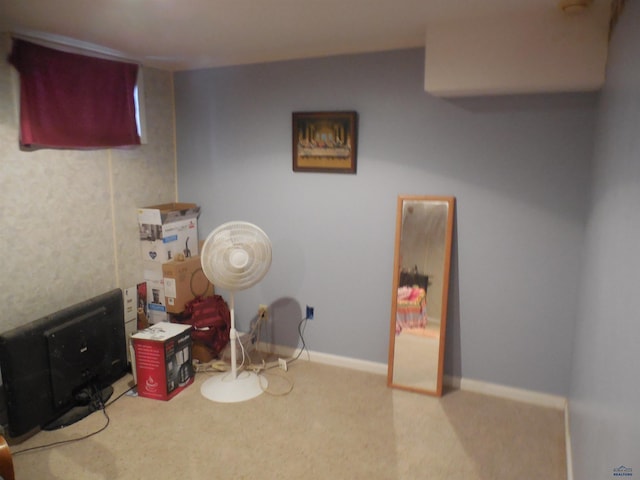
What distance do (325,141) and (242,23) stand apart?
0.96 metres

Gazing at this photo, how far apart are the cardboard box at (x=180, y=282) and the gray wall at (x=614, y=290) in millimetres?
2604

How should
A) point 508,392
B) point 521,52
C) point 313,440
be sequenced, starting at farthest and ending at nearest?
point 508,392, point 313,440, point 521,52

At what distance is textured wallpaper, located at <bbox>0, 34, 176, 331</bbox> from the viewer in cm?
245

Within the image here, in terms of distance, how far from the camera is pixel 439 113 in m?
2.76

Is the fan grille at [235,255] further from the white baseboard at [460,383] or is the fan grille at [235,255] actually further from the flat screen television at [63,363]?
the white baseboard at [460,383]

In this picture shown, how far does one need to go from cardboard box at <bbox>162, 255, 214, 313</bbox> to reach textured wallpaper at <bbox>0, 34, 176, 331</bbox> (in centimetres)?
26

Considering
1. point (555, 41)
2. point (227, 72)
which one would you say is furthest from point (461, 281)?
point (227, 72)

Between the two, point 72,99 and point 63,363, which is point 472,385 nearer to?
point 63,363

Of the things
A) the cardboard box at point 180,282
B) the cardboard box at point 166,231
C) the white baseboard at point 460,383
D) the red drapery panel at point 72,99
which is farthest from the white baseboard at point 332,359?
the red drapery panel at point 72,99

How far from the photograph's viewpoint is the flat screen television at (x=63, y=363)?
2.31 m

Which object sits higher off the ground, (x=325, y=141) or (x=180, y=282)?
(x=325, y=141)

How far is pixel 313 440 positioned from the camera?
8.02ft

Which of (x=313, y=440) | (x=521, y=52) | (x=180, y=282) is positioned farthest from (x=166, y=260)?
(x=521, y=52)

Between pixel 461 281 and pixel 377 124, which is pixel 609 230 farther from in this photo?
pixel 377 124
